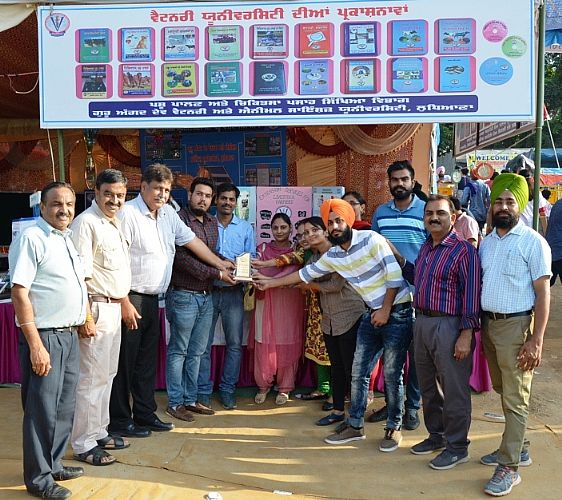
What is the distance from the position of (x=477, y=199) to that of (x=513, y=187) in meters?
7.09

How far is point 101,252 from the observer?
3.53m

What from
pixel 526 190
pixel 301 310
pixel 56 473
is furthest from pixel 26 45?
pixel 526 190

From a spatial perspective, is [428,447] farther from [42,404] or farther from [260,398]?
[42,404]

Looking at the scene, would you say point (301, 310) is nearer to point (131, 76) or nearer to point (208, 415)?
point (208, 415)

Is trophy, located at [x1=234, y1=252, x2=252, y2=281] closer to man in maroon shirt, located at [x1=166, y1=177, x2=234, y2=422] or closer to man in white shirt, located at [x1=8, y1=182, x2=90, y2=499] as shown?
man in maroon shirt, located at [x1=166, y1=177, x2=234, y2=422]

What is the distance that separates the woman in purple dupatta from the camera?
4.80 m

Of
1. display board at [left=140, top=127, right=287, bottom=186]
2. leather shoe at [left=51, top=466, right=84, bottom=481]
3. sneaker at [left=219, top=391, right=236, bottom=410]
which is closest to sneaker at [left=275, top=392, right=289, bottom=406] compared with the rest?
sneaker at [left=219, top=391, right=236, bottom=410]

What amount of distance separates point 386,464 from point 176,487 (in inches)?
49.5

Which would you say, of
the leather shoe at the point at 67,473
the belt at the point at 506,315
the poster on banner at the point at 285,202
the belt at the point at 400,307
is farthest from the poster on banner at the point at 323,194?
the leather shoe at the point at 67,473

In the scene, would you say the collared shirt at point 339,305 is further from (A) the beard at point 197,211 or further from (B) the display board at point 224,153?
(B) the display board at point 224,153

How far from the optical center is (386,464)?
369 centimetres

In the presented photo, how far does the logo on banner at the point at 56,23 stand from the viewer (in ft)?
14.2

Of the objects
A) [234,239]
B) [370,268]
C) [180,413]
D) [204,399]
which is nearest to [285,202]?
[234,239]

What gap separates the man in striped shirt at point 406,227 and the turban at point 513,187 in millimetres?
999
